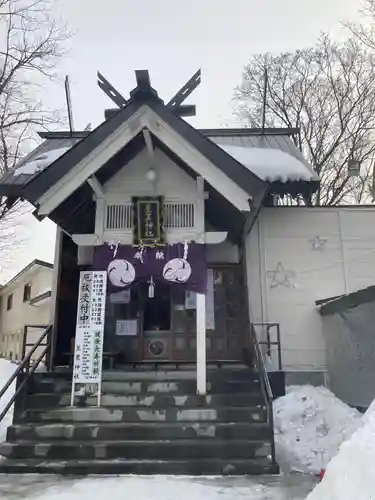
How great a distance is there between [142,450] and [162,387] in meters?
1.30

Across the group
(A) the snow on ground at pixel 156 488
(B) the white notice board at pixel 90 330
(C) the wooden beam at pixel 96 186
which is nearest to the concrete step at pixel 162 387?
(B) the white notice board at pixel 90 330

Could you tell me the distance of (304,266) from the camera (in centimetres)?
1066

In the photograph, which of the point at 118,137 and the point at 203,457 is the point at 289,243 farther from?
the point at 203,457

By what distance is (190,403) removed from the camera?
22.6 ft

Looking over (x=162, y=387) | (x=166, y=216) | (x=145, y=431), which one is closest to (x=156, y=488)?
(x=145, y=431)

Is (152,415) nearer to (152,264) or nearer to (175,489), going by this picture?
(175,489)

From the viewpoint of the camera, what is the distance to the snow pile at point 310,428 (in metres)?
6.25

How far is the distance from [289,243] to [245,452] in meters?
5.81

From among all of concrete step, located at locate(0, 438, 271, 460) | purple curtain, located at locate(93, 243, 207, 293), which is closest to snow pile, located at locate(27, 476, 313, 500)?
concrete step, located at locate(0, 438, 271, 460)

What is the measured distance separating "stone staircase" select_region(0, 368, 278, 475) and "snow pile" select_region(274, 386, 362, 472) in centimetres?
55

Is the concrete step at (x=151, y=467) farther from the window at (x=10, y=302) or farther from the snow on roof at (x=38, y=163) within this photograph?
the window at (x=10, y=302)

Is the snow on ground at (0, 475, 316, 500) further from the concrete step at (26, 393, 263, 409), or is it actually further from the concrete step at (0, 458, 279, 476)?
the concrete step at (26, 393, 263, 409)

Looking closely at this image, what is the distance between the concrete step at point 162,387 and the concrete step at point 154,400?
0.59ft

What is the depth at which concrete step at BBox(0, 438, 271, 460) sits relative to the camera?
597 centimetres
